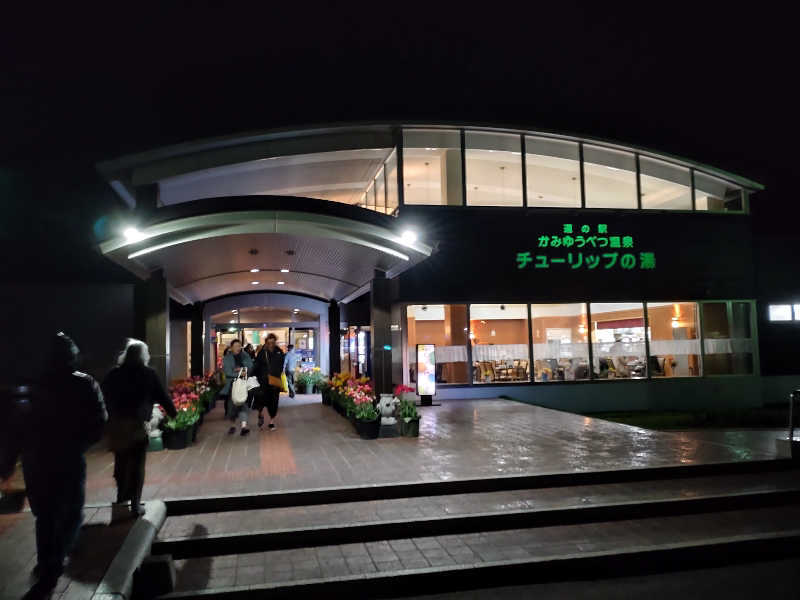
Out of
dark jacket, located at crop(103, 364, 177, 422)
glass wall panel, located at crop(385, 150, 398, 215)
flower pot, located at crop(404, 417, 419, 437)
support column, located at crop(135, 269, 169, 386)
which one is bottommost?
flower pot, located at crop(404, 417, 419, 437)

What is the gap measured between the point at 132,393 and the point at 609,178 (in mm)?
15218

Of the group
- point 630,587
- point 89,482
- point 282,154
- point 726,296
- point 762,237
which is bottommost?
point 630,587

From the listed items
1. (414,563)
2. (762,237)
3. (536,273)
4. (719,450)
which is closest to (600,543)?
(414,563)

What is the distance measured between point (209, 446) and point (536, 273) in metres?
10.4

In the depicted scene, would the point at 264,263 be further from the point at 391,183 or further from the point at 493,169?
the point at 493,169

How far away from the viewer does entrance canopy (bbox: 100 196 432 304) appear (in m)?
7.93

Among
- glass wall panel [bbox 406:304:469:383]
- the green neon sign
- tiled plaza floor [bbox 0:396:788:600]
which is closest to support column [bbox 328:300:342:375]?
glass wall panel [bbox 406:304:469:383]

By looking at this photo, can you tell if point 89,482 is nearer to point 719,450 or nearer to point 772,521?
point 772,521

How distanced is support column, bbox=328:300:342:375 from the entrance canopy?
4532 millimetres

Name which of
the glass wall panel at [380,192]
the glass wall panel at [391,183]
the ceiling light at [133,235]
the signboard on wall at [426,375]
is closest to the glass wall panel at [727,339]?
the signboard on wall at [426,375]

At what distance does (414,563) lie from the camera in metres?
5.14

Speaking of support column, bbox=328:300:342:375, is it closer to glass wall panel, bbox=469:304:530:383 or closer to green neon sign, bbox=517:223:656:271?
glass wall panel, bbox=469:304:530:383

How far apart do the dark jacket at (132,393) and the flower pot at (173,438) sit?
365 cm

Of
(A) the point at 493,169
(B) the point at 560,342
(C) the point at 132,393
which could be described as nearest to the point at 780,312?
(B) the point at 560,342
